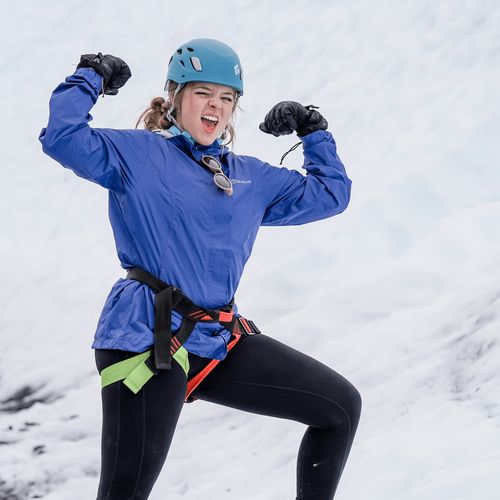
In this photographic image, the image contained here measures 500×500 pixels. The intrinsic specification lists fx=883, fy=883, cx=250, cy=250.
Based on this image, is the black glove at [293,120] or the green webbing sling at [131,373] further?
the black glove at [293,120]

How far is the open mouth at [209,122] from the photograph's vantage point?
3.05 m

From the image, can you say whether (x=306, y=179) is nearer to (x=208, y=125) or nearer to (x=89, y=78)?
(x=208, y=125)

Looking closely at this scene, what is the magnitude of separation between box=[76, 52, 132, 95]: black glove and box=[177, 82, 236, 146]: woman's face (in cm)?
24

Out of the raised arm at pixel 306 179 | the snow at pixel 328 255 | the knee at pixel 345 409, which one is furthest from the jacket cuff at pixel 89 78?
the snow at pixel 328 255

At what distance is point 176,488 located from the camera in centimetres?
481

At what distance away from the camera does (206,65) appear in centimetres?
308

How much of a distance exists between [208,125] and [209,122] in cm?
1

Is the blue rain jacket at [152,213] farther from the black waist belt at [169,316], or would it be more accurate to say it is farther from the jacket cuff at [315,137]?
the jacket cuff at [315,137]

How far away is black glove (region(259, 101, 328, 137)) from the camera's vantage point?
11.2 ft

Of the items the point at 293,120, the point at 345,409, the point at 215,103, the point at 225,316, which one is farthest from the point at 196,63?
the point at 345,409

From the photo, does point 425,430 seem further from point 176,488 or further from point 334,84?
point 334,84

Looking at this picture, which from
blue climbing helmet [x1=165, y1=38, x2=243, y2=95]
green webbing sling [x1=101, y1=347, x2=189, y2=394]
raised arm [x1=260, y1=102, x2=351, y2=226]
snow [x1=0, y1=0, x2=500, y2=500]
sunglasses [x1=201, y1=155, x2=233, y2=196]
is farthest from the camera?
snow [x1=0, y1=0, x2=500, y2=500]

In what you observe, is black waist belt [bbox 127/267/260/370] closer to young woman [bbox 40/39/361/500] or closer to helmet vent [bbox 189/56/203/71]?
young woman [bbox 40/39/361/500]

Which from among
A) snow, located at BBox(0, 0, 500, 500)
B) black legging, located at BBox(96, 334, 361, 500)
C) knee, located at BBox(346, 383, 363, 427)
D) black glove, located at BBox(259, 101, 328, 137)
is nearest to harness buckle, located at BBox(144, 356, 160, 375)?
black legging, located at BBox(96, 334, 361, 500)
